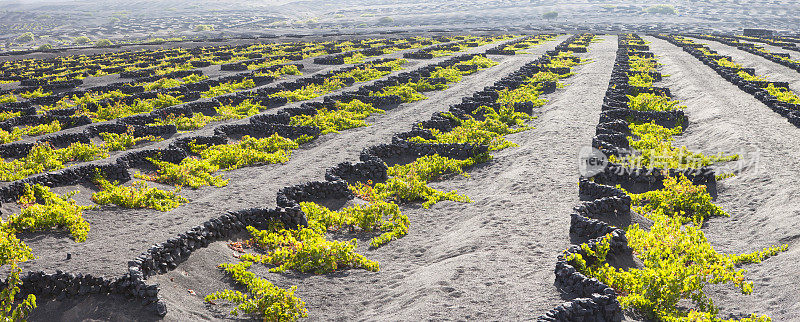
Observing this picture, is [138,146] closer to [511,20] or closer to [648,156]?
[648,156]

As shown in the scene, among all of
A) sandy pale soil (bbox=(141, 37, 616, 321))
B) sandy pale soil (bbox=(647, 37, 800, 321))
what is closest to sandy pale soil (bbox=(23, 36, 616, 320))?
sandy pale soil (bbox=(141, 37, 616, 321))

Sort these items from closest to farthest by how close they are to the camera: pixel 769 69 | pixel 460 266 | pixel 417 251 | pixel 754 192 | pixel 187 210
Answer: pixel 460 266 < pixel 417 251 < pixel 187 210 < pixel 754 192 < pixel 769 69

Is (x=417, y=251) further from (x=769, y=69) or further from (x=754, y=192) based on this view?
(x=769, y=69)

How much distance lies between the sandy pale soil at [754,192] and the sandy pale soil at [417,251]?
3099 mm

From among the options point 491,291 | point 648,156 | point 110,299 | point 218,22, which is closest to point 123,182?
point 110,299

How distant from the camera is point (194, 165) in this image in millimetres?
16094

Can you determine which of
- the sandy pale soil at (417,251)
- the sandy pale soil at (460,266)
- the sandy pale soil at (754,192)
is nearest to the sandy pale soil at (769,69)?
the sandy pale soil at (754,192)

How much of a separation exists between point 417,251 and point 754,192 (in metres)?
8.61

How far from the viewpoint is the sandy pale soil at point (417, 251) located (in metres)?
8.62

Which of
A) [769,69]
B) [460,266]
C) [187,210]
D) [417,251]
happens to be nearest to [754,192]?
[460,266]

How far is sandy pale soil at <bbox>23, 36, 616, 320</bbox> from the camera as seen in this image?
8.62m

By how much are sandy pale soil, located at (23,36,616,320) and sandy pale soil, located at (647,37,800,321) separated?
122 inches

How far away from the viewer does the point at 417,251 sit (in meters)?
11.3

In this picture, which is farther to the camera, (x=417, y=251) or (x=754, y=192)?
(x=754, y=192)
